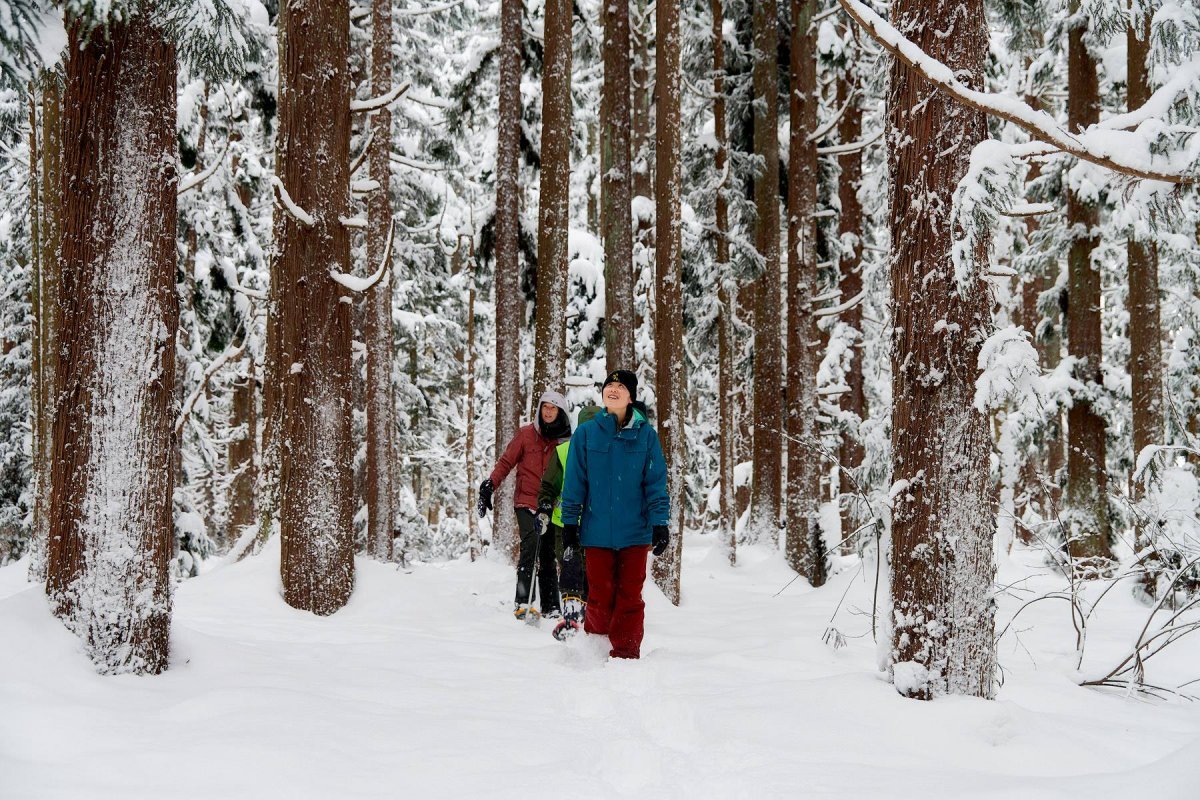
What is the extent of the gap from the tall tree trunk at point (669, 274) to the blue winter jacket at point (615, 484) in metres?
3.99

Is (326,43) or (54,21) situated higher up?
(326,43)

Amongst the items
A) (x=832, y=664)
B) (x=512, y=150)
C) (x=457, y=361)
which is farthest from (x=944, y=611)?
(x=457, y=361)

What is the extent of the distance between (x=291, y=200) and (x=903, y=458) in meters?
5.35

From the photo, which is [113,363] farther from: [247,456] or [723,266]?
[247,456]

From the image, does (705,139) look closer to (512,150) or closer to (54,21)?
(512,150)

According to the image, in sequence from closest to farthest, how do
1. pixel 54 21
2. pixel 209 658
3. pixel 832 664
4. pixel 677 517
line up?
1. pixel 54 21
2. pixel 209 658
3. pixel 832 664
4. pixel 677 517

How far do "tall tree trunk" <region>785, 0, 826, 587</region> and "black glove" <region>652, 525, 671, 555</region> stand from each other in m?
6.75

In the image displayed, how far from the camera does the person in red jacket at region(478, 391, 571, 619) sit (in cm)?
778

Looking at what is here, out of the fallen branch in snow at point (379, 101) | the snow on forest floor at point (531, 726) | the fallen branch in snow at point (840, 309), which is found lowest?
the snow on forest floor at point (531, 726)

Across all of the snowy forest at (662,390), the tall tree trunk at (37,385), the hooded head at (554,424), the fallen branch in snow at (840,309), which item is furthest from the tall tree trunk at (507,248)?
the tall tree trunk at (37,385)

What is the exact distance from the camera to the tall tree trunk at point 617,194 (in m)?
10.7

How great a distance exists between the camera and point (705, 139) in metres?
14.0

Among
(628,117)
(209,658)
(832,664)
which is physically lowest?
(832,664)

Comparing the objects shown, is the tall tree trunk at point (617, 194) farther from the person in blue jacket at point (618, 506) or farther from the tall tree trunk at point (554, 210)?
the person in blue jacket at point (618, 506)
